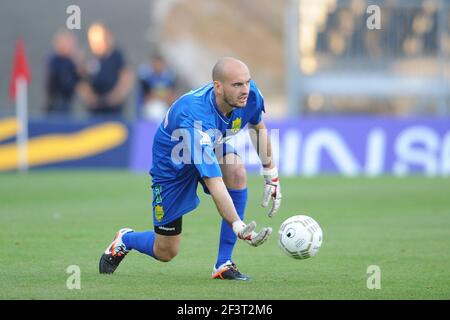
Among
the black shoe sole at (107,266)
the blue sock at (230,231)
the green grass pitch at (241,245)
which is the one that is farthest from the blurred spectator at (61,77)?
the blue sock at (230,231)

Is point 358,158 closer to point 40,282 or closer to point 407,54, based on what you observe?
point 407,54

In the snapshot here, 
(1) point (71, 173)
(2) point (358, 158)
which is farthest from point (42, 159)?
(2) point (358, 158)

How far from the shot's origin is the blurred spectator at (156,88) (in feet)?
74.5

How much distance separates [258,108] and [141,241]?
5.04 feet

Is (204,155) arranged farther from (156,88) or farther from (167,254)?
(156,88)

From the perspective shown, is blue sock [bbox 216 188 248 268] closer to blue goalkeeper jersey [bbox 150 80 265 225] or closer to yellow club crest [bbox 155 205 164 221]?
blue goalkeeper jersey [bbox 150 80 265 225]

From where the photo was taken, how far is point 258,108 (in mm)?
9180

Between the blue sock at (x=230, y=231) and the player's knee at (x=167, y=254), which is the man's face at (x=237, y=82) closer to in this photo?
the blue sock at (x=230, y=231)

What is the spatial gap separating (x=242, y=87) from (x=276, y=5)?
3112 cm

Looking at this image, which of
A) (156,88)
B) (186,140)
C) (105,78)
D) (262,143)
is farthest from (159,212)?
(156,88)

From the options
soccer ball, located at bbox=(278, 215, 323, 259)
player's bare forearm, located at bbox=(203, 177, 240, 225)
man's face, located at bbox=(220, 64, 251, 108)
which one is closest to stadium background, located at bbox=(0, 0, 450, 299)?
soccer ball, located at bbox=(278, 215, 323, 259)

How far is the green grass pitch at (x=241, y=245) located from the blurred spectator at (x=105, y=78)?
4.00 meters

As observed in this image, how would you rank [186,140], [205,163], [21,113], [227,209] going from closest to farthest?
1. [227,209]
2. [205,163]
3. [186,140]
4. [21,113]

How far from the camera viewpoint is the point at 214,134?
8.62 m
